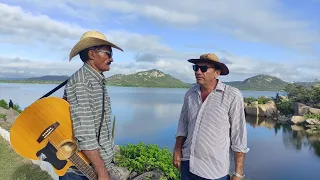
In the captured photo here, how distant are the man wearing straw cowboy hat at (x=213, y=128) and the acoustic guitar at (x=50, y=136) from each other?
3.60ft

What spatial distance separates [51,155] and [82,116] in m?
0.56

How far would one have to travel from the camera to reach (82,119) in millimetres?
2432

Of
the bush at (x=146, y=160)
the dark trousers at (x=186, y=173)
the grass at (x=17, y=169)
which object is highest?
the dark trousers at (x=186, y=173)

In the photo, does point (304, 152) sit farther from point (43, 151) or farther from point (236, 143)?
point (43, 151)

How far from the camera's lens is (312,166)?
53.5ft

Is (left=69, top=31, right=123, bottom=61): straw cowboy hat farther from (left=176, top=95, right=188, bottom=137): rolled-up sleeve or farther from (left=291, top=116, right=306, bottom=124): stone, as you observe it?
(left=291, top=116, right=306, bottom=124): stone

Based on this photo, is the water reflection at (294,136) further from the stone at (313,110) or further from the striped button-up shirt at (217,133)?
the striped button-up shirt at (217,133)

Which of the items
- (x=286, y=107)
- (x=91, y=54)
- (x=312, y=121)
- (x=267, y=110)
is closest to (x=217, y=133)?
(x=91, y=54)

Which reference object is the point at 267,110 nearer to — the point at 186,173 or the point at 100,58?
the point at 186,173

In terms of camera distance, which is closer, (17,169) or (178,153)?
(178,153)

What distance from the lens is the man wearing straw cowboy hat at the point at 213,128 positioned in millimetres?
3037

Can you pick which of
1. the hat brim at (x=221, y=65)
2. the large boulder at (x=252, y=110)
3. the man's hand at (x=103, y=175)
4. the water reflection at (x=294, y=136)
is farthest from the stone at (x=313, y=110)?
the man's hand at (x=103, y=175)

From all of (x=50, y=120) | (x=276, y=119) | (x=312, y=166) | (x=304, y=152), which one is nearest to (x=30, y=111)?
(x=50, y=120)

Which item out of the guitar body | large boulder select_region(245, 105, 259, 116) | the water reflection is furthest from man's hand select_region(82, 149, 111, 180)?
large boulder select_region(245, 105, 259, 116)
